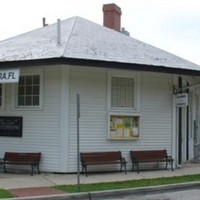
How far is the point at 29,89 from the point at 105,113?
8.61 ft

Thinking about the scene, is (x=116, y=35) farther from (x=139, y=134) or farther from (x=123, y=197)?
(x=123, y=197)

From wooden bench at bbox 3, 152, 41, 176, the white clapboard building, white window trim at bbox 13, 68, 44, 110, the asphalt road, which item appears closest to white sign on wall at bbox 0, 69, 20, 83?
the white clapboard building

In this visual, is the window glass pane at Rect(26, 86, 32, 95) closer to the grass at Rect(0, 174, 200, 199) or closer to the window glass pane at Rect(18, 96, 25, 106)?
the window glass pane at Rect(18, 96, 25, 106)

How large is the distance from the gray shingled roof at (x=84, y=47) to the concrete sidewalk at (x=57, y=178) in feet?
11.6

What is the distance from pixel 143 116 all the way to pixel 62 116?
2936 millimetres

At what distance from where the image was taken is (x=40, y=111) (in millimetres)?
13672

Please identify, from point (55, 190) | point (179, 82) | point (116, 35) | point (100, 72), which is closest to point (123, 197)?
point (55, 190)

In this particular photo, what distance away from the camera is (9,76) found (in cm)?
1321

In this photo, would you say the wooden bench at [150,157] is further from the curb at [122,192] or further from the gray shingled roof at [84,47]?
the gray shingled roof at [84,47]

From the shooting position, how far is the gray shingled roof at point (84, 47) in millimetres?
13336

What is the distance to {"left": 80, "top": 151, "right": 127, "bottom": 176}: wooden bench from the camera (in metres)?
13.1

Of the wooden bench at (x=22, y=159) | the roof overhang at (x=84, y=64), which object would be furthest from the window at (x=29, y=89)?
the wooden bench at (x=22, y=159)

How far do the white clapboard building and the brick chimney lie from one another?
5359mm

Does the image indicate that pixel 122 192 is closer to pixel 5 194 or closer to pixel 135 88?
pixel 5 194
